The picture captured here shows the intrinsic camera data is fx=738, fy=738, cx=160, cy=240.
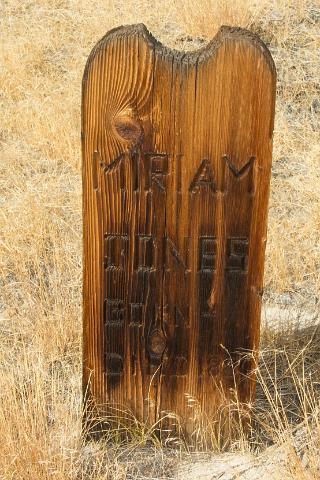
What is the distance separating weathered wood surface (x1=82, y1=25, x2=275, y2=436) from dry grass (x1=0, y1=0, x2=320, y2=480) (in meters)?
0.19

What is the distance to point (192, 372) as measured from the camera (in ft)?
8.01

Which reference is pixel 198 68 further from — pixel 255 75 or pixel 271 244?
pixel 271 244

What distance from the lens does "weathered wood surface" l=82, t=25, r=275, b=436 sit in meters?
2.16

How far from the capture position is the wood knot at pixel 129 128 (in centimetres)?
220

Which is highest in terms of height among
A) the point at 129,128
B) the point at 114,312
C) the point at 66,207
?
the point at 129,128

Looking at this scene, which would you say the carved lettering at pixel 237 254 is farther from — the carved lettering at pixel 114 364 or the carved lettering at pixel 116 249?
the carved lettering at pixel 114 364

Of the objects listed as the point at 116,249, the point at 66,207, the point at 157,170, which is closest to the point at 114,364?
the point at 116,249

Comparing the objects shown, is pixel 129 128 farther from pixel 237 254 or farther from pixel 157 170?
pixel 237 254

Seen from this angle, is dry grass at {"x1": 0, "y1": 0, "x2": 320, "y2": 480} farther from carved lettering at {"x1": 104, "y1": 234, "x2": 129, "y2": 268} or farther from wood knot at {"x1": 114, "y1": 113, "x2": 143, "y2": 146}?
wood knot at {"x1": 114, "y1": 113, "x2": 143, "y2": 146}

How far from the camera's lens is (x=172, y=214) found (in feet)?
7.50

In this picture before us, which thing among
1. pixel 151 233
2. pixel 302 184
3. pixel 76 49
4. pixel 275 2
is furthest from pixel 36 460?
pixel 275 2

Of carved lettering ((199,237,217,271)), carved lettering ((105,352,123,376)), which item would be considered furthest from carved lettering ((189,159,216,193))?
carved lettering ((105,352,123,376))

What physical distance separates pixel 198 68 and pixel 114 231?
558 millimetres

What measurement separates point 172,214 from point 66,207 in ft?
7.24
